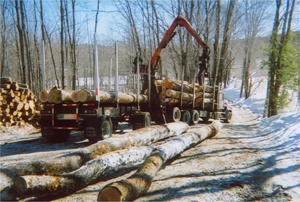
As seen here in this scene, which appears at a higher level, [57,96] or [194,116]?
[57,96]

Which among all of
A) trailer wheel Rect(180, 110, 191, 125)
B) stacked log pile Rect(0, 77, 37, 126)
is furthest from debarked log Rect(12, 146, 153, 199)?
stacked log pile Rect(0, 77, 37, 126)

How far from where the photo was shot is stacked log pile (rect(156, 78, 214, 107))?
11.4 meters

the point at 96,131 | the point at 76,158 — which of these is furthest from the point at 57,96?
the point at 76,158

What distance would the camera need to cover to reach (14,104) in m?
11.0

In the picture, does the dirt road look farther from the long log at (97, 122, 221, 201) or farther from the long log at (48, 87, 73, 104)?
the long log at (48, 87, 73, 104)

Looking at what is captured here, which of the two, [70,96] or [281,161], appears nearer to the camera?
[281,161]

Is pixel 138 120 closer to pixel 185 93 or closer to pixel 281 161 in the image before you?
pixel 185 93

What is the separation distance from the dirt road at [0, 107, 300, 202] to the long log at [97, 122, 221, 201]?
0.66 ft

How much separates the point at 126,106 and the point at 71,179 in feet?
19.2

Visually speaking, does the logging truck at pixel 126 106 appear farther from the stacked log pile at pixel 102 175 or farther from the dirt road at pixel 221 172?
the stacked log pile at pixel 102 175

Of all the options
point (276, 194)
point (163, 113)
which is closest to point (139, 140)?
point (276, 194)

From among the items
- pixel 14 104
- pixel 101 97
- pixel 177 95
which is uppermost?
pixel 101 97

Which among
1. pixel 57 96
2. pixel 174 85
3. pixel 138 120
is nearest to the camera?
pixel 57 96

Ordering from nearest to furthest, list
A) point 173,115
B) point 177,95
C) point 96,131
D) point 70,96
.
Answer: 1. point 96,131
2. point 70,96
3. point 173,115
4. point 177,95
